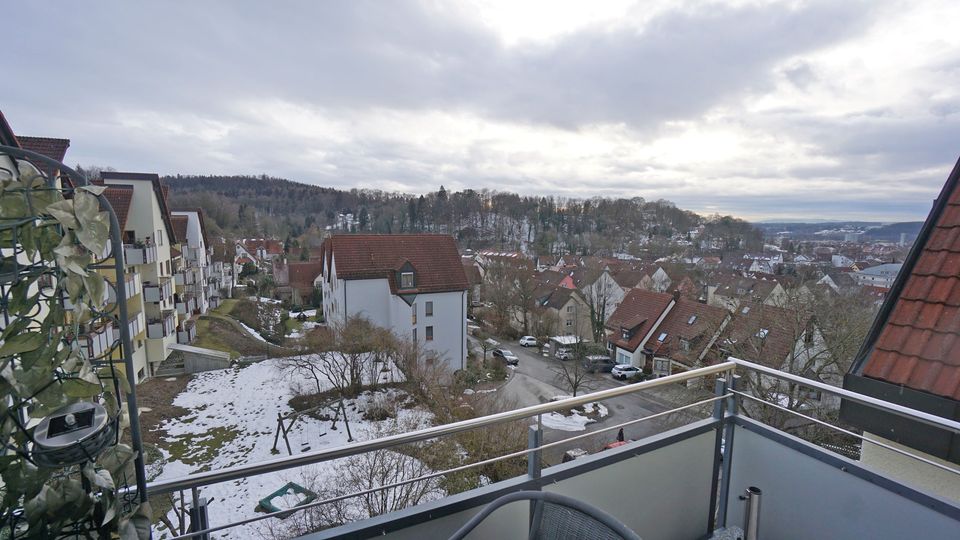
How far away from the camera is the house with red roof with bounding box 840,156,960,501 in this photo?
180cm

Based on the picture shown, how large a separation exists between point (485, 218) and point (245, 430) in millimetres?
49989

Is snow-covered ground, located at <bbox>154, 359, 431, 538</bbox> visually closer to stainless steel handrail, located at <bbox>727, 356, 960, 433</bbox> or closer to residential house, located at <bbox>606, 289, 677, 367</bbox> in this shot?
stainless steel handrail, located at <bbox>727, 356, 960, 433</bbox>

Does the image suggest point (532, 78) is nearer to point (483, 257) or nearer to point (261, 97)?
point (261, 97)

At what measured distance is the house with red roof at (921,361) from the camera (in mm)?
1802

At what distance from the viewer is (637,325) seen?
790 inches

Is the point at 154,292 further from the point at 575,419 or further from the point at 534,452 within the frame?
the point at 534,452

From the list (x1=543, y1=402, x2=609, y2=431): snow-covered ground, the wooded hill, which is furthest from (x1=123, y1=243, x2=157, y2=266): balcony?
the wooded hill

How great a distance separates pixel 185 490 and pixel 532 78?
10.3 m

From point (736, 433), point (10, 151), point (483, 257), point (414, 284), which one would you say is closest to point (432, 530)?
point (10, 151)

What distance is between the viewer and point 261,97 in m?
10.5

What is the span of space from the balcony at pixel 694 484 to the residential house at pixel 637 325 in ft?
60.4

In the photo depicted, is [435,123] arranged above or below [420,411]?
above

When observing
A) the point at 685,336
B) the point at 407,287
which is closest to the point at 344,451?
the point at 407,287

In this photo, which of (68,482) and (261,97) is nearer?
(68,482)
